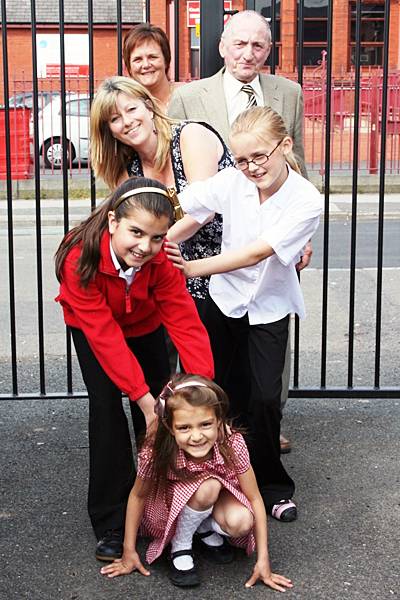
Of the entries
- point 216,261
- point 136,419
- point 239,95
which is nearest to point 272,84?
point 239,95

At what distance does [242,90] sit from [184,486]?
175cm

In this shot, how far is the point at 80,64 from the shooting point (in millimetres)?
27312

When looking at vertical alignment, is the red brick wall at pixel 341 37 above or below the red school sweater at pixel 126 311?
above

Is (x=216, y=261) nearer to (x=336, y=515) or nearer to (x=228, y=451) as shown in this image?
(x=228, y=451)

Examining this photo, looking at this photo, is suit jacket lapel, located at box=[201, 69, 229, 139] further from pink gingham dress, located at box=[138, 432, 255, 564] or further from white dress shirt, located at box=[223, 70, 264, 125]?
pink gingham dress, located at box=[138, 432, 255, 564]

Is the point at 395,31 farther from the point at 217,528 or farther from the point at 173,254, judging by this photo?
the point at 217,528

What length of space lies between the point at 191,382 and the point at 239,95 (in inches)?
59.1

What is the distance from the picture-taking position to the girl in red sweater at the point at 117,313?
10.8 feet

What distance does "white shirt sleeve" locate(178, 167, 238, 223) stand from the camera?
12.3 ft

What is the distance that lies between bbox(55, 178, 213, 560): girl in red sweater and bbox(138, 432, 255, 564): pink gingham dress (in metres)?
0.17

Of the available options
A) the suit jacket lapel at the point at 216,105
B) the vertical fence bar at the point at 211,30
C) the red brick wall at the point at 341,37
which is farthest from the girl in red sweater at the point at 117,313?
the red brick wall at the point at 341,37

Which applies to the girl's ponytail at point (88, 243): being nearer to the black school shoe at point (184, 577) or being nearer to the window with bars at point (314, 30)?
the black school shoe at point (184, 577)

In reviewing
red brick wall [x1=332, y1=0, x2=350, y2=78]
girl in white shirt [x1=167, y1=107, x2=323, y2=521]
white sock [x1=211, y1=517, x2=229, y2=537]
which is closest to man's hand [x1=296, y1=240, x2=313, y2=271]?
girl in white shirt [x1=167, y1=107, x2=323, y2=521]

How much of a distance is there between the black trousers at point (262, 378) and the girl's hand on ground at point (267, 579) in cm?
57
